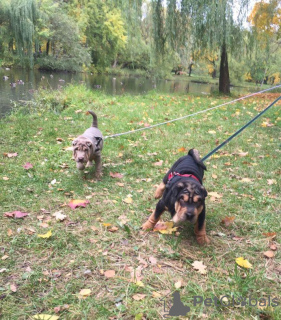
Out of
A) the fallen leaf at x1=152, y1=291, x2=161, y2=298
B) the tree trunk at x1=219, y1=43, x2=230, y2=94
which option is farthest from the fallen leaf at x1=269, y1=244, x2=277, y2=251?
the tree trunk at x1=219, y1=43, x2=230, y2=94

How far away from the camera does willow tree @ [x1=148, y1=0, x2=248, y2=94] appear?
1059 cm

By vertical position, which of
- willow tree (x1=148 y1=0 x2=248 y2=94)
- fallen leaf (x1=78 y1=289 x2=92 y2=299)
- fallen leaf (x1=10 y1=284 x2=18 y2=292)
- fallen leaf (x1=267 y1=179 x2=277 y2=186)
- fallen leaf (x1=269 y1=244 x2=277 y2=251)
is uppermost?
willow tree (x1=148 y1=0 x2=248 y2=94)

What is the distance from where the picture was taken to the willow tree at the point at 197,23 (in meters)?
10.6

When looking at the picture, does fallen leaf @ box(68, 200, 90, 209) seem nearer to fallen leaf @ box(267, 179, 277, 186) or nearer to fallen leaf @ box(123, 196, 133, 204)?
fallen leaf @ box(123, 196, 133, 204)

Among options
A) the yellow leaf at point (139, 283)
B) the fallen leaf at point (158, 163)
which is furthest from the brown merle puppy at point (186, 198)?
the fallen leaf at point (158, 163)

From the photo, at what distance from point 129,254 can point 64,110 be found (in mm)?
7986

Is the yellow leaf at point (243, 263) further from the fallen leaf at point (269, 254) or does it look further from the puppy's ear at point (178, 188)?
the puppy's ear at point (178, 188)

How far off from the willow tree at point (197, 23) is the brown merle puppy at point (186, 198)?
9389 mm

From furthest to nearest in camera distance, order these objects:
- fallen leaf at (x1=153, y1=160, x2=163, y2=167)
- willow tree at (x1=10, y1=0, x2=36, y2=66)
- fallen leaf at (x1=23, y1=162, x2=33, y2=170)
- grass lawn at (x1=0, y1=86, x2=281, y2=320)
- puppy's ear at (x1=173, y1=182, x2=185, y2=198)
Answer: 1. willow tree at (x1=10, y1=0, x2=36, y2=66)
2. fallen leaf at (x1=153, y1=160, x2=163, y2=167)
3. fallen leaf at (x1=23, y1=162, x2=33, y2=170)
4. puppy's ear at (x1=173, y1=182, x2=185, y2=198)
5. grass lawn at (x1=0, y1=86, x2=281, y2=320)

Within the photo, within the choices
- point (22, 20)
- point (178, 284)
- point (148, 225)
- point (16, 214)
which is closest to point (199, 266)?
point (178, 284)

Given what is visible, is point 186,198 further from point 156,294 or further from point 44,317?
point 44,317

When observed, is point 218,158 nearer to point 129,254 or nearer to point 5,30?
point 129,254

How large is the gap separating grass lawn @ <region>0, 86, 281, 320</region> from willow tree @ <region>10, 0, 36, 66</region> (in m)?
17.9

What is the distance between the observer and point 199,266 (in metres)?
2.61
